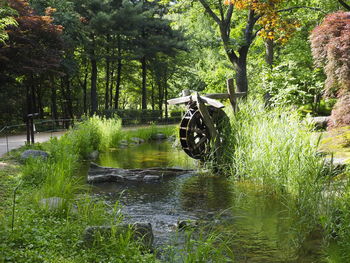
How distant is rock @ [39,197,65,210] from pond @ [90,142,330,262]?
32.8 inches

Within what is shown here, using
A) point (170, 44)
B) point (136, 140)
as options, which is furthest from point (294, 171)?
point (170, 44)

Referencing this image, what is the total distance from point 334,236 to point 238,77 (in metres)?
10.1

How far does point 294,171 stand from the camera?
5.77m

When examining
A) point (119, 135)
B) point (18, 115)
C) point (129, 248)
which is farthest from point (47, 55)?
point (129, 248)

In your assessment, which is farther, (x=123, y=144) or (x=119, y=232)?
(x=123, y=144)

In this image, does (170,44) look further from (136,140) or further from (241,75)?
(241,75)

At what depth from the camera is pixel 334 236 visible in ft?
14.5

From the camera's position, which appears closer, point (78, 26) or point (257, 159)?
point (257, 159)

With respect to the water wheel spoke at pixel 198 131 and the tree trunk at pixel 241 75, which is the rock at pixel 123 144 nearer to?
the tree trunk at pixel 241 75

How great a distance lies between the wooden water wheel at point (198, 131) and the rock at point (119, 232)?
5235 mm

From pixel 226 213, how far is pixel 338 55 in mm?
5384

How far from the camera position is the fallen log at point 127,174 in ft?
28.0

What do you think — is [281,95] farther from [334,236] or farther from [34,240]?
[34,240]

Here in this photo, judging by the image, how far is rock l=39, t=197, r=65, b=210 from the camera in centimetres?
493
